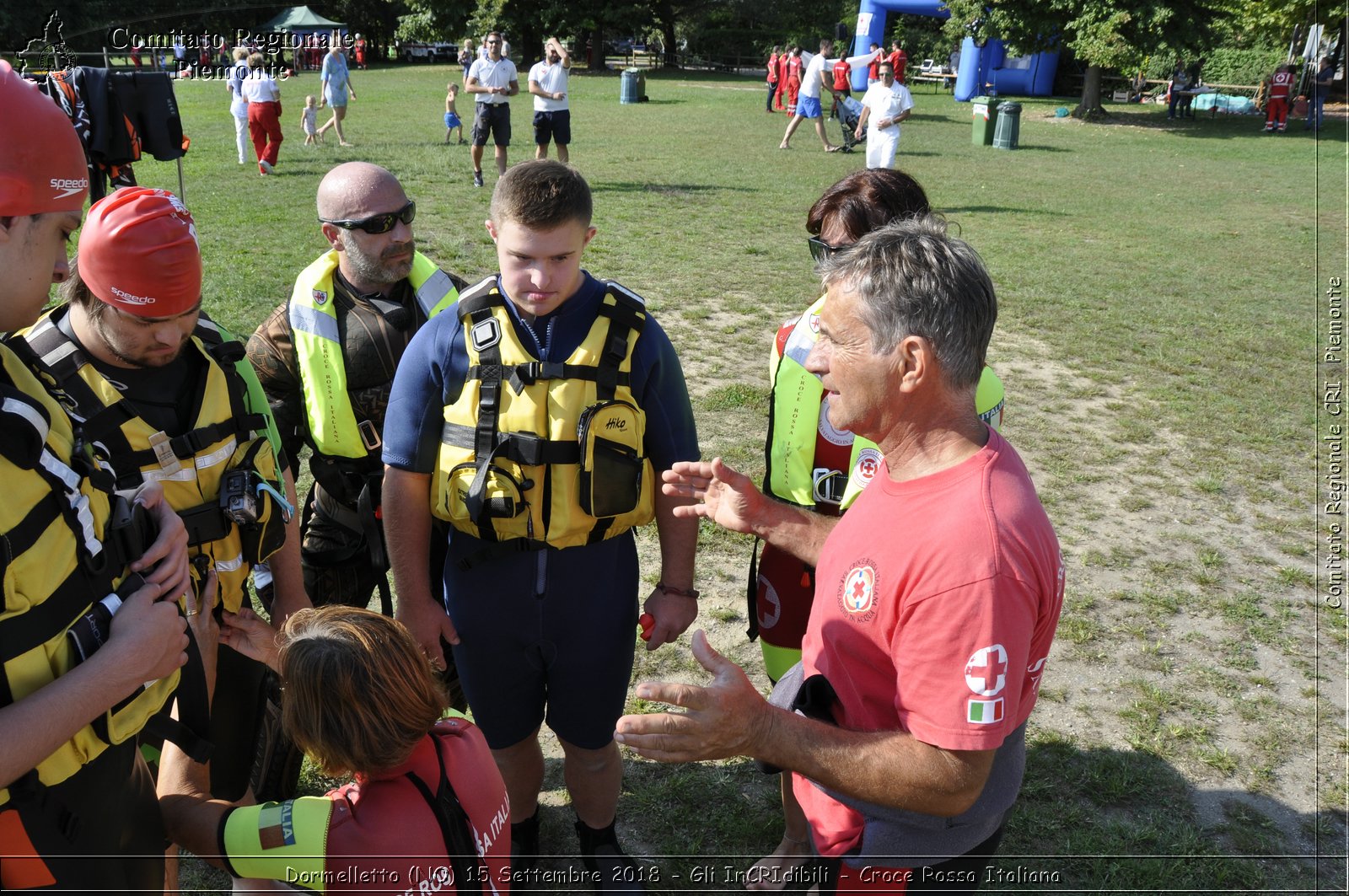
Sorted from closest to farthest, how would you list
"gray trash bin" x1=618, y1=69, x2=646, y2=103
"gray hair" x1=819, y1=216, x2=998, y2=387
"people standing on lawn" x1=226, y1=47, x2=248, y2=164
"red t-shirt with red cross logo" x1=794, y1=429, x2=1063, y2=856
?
"red t-shirt with red cross logo" x1=794, y1=429, x2=1063, y2=856
"gray hair" x1=819, y1=216, x2=998, y2=387
"people standing on lawn" x1=226, y1=47, x2=248, y2=164
"gray trash bin" x1=618, y1=69, x2=646, y2=103

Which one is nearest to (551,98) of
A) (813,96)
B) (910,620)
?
(813,96)

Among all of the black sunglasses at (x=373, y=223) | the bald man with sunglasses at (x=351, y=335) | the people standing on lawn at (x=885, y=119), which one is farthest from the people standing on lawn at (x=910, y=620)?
the people standing on lawn at (x=885, y=119)

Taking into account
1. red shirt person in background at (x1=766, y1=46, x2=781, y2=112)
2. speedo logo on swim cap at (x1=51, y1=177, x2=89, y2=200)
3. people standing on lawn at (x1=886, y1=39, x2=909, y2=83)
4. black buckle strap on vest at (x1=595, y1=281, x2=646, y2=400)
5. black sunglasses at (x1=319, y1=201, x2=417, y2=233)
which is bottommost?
black buckle strap on vest at (x1=595, y1=281, x2=646, y2=400)

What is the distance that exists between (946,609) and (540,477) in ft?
4.55

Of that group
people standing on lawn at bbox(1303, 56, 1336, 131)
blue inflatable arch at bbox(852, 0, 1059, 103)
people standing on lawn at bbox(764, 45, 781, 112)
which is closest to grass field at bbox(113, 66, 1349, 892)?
people standing on lawn at bbox(1303, 56, 1336, 131)

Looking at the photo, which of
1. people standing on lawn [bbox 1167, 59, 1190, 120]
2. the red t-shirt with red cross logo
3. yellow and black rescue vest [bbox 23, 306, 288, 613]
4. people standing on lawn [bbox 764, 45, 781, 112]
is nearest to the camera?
the red t-shirt with red cross logo

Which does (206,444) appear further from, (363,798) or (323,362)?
(363,798)

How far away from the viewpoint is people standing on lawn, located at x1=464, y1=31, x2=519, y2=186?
15016 millimetres

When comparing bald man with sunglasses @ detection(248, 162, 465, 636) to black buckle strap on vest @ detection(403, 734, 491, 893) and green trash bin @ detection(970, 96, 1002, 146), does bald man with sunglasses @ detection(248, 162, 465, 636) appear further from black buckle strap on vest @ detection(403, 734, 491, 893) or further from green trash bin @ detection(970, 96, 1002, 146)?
green trash bin @ detection(970, 96, 1002, 146)

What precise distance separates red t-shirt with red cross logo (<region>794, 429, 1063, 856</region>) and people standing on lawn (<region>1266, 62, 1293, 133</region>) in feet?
114

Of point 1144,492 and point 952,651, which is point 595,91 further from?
point 952,651

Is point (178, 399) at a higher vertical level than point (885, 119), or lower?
lower

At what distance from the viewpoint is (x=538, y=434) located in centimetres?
279

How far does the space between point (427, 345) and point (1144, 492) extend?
534 centimetres
